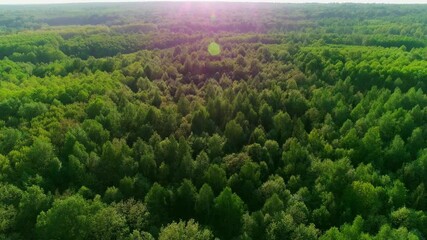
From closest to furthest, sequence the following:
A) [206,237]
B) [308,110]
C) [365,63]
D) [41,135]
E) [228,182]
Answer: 1. [206,237]
2. [228,182]
3. [41,135]
4. [308,110]
5. [365,63]

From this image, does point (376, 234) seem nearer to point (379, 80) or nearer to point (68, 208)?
point (68, 208)

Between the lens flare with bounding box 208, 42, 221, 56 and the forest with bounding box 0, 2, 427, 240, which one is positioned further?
the lens flare with bounding box 208, 42, 221, 56

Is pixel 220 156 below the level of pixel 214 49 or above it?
below

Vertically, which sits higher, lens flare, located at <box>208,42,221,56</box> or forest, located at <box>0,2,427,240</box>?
lens flare, located at <box>208,42,221,56</box>

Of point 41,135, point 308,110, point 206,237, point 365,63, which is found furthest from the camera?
point 365,63

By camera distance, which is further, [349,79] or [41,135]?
[349,79]

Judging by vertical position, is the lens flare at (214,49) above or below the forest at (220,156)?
above

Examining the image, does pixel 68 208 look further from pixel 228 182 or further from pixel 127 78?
pixel 127 78

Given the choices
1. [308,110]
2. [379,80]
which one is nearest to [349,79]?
[379,80]

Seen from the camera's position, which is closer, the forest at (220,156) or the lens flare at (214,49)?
the forest at (220,156)

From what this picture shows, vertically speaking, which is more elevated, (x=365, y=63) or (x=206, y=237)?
(x=365, y=63)

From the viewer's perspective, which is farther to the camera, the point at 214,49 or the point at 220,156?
the point at 214,49
